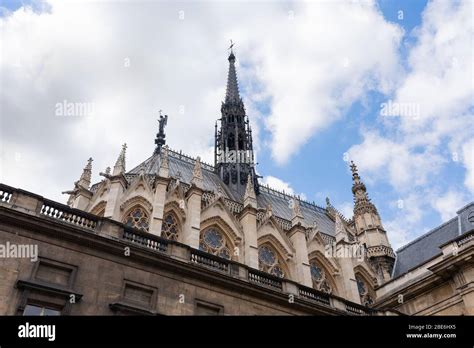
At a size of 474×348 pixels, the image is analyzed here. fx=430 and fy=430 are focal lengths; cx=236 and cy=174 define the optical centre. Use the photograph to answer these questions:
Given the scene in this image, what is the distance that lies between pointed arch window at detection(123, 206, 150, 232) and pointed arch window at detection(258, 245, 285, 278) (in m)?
7.40

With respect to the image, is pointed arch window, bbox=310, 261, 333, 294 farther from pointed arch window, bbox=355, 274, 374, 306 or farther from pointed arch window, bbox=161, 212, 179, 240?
pointed arch window, bbox=161, 212, 179, 240

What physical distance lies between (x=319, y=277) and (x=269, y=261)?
4.07 m

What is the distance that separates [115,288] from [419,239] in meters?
18.9

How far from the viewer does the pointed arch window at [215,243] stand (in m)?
24.5

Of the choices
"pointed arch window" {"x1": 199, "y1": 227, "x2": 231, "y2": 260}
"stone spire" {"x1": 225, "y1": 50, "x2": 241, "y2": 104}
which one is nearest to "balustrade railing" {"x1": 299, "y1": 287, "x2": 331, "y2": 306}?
"pointed arch window" {"x1": 199, "y1": 227, "x2": 231, "y2": 260}

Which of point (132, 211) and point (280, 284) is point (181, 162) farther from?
point (280, 284)

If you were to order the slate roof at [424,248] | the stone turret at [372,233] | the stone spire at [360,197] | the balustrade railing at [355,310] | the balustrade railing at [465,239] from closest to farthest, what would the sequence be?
the balustrade railing at [355,310] < the balustrade railing at [465,239] < the slate roof at [424,248] < the stone turret at [372,233] < the stone spire at [360,197]

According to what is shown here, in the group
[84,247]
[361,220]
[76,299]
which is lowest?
[76,299]

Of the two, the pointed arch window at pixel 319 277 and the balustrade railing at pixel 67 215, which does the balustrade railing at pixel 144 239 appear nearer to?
the balustrade railing at pixel 67 215

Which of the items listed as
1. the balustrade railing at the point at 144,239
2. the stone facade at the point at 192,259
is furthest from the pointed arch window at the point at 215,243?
the balustrade railing at the point at 144,239

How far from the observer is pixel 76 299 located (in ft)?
39.6

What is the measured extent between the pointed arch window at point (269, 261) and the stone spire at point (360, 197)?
10686 mm

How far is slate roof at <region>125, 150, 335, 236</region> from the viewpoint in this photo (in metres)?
32.0
